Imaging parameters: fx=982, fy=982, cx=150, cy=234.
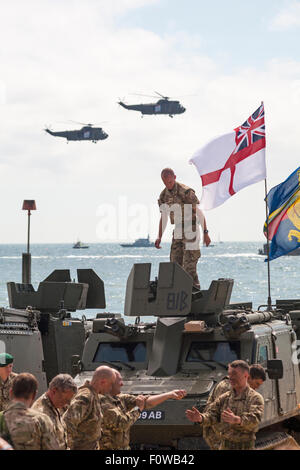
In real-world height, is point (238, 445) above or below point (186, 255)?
below

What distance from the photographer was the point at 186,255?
45.5ft

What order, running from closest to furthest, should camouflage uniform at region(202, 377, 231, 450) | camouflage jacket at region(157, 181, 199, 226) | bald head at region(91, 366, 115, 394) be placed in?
bald head at region(91, 366, 115, 394) < camouflage uniform at region(202, 377, 231, 450) < camouflage jacket at region(157, 181, 199, 226)

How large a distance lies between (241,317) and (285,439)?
160 centimetres

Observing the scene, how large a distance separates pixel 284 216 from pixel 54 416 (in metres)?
9.99

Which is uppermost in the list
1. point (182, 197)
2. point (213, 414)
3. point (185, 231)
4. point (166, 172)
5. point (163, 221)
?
point (166, 172)

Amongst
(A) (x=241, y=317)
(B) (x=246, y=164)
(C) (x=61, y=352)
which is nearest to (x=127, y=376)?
(A) (x=241, y=317)

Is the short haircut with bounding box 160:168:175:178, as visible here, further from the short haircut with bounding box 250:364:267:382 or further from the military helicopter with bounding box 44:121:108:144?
the military helicopter with bounding box 44:121:108:144

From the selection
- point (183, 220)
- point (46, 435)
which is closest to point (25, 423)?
point (46, 435)

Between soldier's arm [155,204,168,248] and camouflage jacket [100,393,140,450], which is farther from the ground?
soldier's arm [155,204,168,248]

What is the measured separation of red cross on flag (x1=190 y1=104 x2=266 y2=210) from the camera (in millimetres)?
16859

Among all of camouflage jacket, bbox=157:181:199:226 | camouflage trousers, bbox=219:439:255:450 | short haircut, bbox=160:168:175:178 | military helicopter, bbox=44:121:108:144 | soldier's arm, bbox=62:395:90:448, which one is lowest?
camouflage trousers, bbox=219:439:255:450

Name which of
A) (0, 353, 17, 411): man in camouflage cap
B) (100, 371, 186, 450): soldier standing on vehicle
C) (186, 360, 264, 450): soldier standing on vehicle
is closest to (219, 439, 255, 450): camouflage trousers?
(186, 360, 264, 450): soldier standing on vehicle

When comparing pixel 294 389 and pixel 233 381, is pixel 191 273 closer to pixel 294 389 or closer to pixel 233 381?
pixel 294 389

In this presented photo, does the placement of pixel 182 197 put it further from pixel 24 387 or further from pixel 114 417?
pixel 24 387
